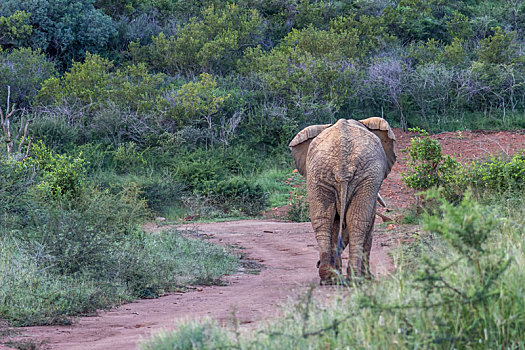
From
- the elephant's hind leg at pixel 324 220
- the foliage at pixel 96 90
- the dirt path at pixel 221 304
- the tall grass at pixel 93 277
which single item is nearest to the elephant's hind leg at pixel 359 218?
the elephant's hind leg at pixel 324 220

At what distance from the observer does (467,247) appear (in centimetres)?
475

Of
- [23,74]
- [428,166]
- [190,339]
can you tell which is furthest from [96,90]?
[190,339]

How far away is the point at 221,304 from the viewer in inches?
289

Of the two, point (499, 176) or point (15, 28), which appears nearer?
point (499, 176)

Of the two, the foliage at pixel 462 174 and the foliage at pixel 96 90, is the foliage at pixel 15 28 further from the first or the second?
the foliage at pixel 462 174

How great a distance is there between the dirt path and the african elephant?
0.44 meters

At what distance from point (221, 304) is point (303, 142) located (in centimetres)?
287

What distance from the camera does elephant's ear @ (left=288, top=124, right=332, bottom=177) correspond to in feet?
29.9

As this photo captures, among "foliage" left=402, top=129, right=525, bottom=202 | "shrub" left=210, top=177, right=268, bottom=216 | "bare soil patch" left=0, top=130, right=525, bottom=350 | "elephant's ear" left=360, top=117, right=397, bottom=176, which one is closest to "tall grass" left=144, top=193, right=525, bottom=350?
"bare soil patch" left=0, top=130, right=525, bottom=350

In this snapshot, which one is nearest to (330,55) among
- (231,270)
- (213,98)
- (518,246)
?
(213,98)

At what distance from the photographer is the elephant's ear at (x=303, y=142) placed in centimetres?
910

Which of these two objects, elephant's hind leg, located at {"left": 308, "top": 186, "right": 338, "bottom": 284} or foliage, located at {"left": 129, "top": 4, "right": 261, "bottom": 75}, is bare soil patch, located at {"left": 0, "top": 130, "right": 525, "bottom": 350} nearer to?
elephant's hind leg, located at {"left": 308, "top": 186, "right": 338, "bottom": 284}

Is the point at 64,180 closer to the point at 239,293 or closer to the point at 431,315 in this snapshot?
the point at 239,293

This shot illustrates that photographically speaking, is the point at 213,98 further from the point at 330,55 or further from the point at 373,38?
the point at 373,38
